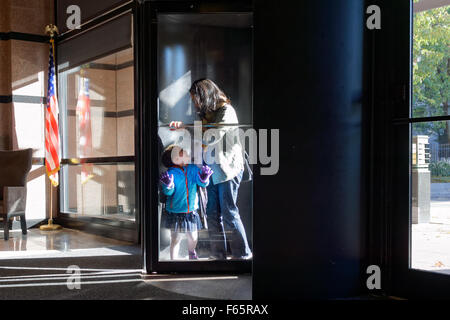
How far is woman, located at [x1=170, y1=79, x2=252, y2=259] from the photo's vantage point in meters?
3.14

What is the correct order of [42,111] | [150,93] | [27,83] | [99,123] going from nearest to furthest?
[150,93] → [99,123] → [27,83] → [42,111]

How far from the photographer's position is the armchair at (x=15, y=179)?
4719 millimetres

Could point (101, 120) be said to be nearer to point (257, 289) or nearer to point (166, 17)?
point (166, 17)

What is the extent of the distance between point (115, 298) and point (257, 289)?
0.84 metres

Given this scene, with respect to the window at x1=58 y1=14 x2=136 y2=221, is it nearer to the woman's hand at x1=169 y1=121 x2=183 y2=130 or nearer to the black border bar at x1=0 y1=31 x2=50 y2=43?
the black border bar at x1=0 y1=31 x2=50 y2=43

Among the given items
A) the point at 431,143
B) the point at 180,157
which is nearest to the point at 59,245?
the point at 180,157

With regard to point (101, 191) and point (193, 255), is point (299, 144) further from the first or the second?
point (101, 191)

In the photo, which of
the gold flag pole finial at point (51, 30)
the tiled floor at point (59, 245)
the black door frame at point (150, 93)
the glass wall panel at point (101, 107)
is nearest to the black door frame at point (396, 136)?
the black door frame at point (150, 93)

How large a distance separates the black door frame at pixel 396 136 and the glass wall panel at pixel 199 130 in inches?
39.8

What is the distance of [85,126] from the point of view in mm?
5375

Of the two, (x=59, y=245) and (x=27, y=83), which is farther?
(x=27, y=83)

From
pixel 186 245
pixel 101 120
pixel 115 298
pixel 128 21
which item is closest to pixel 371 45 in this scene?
pixel 186 245

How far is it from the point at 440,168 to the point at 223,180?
1424mm
